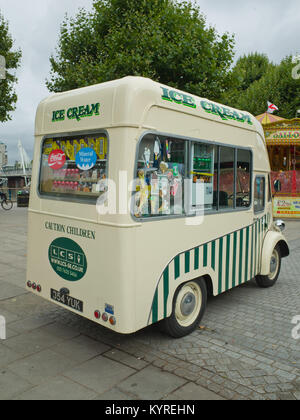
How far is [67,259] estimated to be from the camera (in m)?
3.94

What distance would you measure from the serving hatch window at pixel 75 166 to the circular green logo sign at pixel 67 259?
0.55m

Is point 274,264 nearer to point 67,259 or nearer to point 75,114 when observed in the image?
point 67,259

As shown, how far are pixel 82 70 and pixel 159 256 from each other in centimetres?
1250

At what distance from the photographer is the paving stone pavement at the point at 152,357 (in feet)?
10.2

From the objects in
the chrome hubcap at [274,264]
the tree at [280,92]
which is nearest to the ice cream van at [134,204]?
the chrome hubcap at [274,264]

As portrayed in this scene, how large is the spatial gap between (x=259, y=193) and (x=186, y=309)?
242 centimetres

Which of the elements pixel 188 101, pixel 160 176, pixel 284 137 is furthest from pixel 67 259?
pixel 284 137

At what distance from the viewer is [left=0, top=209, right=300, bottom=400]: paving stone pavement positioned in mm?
3098

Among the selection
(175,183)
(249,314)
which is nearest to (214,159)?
(175,183)

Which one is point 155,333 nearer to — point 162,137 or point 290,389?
point 290,389

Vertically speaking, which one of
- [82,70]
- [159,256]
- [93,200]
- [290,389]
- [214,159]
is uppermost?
[82,70]

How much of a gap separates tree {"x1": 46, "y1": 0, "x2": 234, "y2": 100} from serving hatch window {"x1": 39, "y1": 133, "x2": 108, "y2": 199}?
30.7 feet

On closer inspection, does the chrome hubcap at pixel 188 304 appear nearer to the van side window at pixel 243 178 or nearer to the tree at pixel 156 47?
the van side window at pixel 243 178
